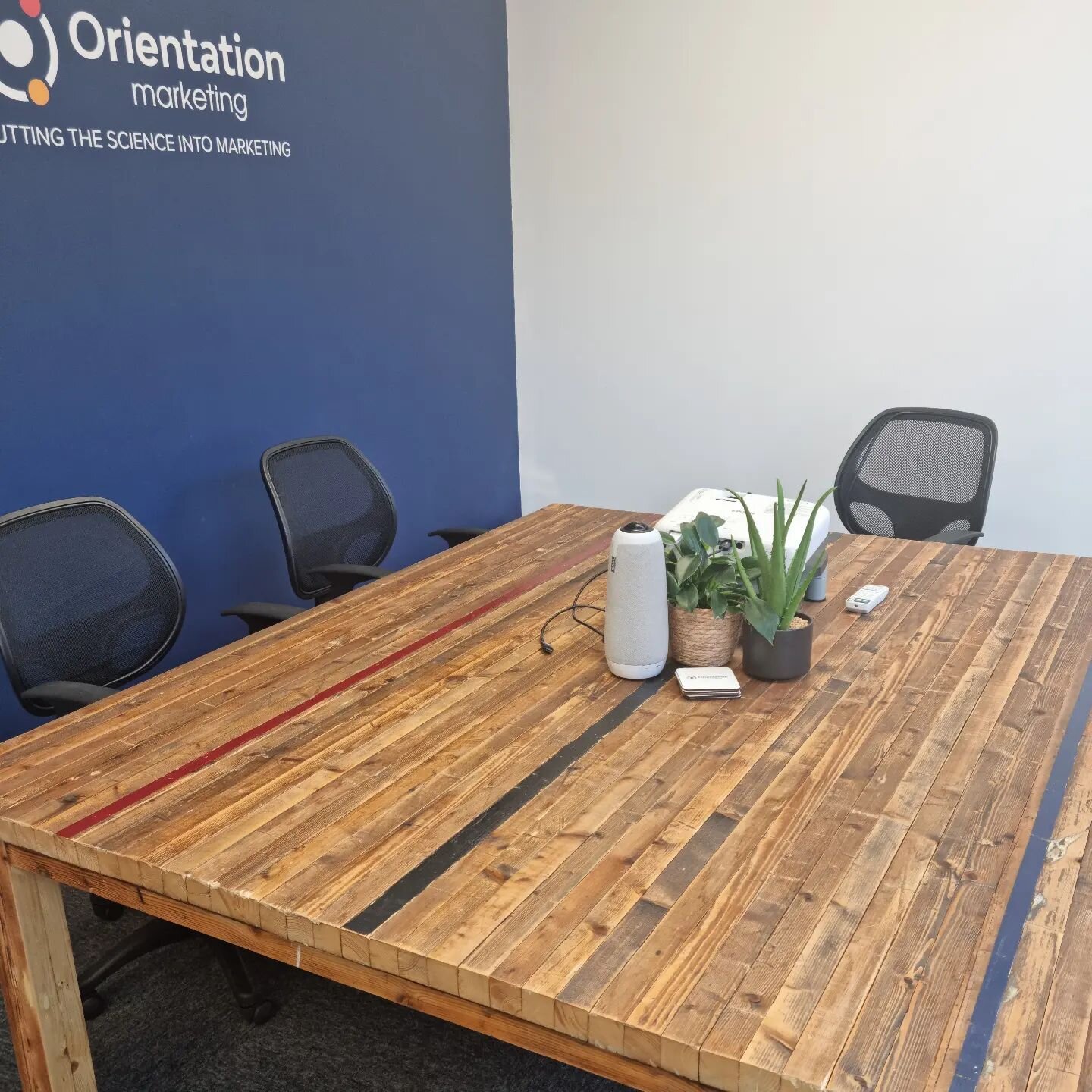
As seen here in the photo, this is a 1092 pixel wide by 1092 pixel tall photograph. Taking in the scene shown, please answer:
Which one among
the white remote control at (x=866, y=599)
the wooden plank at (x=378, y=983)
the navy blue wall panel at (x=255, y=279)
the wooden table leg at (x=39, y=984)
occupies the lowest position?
the wooden table leg at (x=39, y=984)

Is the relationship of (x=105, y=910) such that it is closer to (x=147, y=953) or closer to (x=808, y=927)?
(x=147, y=953)

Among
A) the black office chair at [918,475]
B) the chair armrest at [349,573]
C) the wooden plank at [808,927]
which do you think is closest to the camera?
the wooden plank at [808,927]

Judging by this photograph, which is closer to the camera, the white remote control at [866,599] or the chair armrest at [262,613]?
the white remote control at [866,599]

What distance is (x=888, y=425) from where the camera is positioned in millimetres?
3701

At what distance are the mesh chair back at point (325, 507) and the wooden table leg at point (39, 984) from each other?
144 cm

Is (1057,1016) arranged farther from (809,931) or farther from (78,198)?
(78,198)

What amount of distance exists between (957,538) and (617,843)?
2081mm

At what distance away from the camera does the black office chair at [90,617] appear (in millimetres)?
2418

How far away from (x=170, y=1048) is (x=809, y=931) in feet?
5.28

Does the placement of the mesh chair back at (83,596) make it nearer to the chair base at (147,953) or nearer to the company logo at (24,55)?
the chair base at (147,953)

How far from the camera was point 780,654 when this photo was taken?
221cm

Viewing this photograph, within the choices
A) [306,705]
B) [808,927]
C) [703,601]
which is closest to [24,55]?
[306,705]

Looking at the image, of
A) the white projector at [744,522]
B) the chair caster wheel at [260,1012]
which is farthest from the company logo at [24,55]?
the chair caster wheel at [260,1012]

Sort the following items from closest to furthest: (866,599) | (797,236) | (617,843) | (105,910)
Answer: (617,843), (866,599), (105,910), (797,236)
